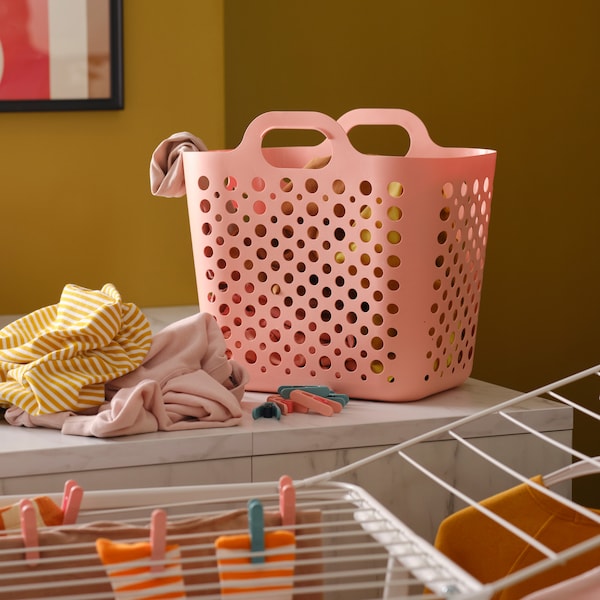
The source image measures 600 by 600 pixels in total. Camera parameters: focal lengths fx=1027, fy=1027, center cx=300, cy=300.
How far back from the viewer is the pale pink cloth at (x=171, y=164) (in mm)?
1633

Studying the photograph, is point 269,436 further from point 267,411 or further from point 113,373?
point 113,373

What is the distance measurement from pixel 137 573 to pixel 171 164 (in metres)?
0.93

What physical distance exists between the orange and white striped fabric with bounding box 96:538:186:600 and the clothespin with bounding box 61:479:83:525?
107 mm

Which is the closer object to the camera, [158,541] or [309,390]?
[158,541]

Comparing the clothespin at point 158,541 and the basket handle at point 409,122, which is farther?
the basket handle at point 409,122

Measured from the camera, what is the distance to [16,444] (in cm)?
128

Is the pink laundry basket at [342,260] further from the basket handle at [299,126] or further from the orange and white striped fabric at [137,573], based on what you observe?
the orange and white striped fabric at [137,573]

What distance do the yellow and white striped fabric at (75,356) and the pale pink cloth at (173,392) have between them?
0.07ft

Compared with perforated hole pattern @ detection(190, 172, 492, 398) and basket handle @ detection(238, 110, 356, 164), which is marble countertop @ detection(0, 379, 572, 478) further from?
basket handle @ detection(238, 110, 356, 164)

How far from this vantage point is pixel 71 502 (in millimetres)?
958

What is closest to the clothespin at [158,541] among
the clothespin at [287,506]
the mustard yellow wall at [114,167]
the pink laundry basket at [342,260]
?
the clothespin at [287,506]

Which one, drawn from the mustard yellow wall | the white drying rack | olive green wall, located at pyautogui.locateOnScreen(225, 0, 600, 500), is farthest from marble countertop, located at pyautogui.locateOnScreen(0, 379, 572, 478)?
olive green wall, located at pyautogui.locateOnScreen(225, 0, 600, 500)

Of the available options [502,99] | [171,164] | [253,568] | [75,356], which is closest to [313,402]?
[75,356]

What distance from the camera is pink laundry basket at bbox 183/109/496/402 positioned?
57.7 inches
